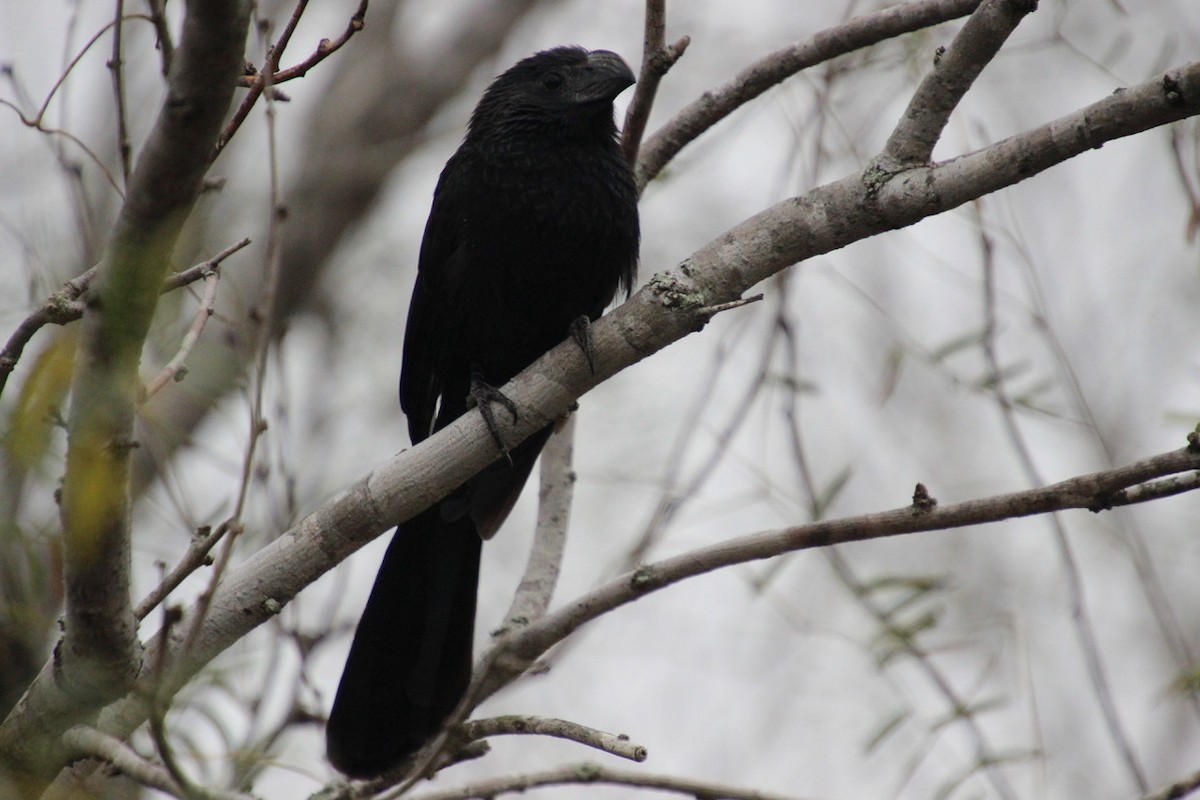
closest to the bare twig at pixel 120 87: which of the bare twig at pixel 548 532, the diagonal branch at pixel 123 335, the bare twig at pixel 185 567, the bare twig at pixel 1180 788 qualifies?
the diagonal branch at pixel 123 335

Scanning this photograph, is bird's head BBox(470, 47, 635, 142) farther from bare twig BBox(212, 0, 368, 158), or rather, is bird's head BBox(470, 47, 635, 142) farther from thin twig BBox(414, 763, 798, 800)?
thin twig BBox(414, 763, 798, 800)

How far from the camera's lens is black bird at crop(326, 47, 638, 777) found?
2762 millimetres

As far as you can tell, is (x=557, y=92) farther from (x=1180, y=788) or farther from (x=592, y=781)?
(x=1180, y=788)

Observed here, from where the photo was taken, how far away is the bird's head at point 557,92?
315 centimetres

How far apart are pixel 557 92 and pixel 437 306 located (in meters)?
0.71

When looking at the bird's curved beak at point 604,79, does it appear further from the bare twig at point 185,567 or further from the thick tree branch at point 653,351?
the bare twig at point 185,567

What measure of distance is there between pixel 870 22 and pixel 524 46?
19.9 feet

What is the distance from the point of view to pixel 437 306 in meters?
3.08

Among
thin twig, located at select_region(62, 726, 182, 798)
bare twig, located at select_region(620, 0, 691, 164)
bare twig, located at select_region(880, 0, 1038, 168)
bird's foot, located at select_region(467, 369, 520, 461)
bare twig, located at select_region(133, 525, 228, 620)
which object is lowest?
thin twig, located at select_region(62, 726, 182, 798)

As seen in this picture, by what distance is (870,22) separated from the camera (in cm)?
261

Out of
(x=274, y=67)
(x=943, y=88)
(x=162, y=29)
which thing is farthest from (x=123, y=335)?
(x=943, y=88)

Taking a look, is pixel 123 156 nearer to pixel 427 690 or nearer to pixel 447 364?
pixel 447 364

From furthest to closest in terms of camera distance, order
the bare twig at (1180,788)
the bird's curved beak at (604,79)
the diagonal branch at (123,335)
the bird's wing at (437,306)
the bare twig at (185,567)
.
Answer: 1. the bird's curved beak at (604,79)
2. the bird's wing at (437,306)
3. the bare twig at (1180,788)
4. the bare twig at (185,567)
5. the diagonal branch at (123,335)

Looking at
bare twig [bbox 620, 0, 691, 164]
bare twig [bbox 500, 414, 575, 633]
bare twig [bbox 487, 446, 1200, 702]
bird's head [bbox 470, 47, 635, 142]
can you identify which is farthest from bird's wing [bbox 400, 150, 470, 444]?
bare twig [bbox 487, 446, 1200, 702]
